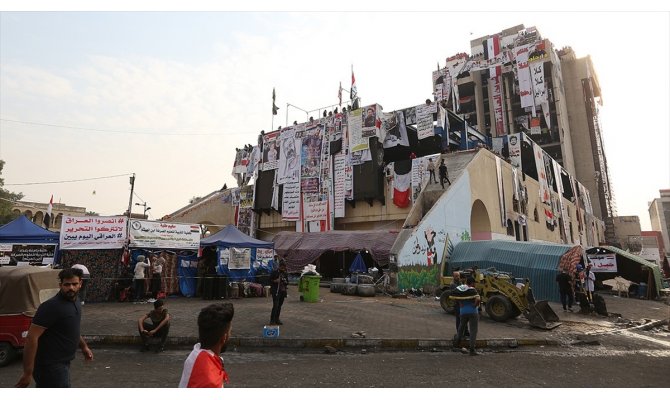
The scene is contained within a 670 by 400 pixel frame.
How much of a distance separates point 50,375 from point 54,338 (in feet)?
1.06

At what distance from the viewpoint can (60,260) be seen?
1388 centimetres

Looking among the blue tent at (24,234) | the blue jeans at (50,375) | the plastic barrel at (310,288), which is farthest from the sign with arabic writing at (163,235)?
the blue jeans at (50,375)

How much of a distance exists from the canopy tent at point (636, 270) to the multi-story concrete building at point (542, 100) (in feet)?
139

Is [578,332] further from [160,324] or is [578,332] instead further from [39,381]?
[39,381]

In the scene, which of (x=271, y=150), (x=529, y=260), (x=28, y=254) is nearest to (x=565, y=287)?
(x=529, y=260)

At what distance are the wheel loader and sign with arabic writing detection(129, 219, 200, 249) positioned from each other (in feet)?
36.0

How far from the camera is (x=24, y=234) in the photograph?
13.4 metres

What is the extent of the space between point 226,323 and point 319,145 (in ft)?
106

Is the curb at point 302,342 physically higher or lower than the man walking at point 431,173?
lower

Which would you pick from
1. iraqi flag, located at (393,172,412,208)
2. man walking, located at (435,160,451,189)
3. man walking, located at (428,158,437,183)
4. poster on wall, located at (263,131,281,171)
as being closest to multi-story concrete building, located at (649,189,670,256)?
iraqi flag, located at (393,172,412,208)

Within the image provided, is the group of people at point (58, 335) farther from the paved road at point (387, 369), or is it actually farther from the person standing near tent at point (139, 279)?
the person standing near tent at point (139, 279)

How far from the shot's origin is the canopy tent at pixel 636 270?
68.5ft

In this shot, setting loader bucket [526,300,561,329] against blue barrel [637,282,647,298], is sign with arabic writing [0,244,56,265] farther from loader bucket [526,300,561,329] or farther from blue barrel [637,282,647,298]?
blue barrel [637,282,647,298]

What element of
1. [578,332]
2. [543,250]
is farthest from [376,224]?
[578,332]
